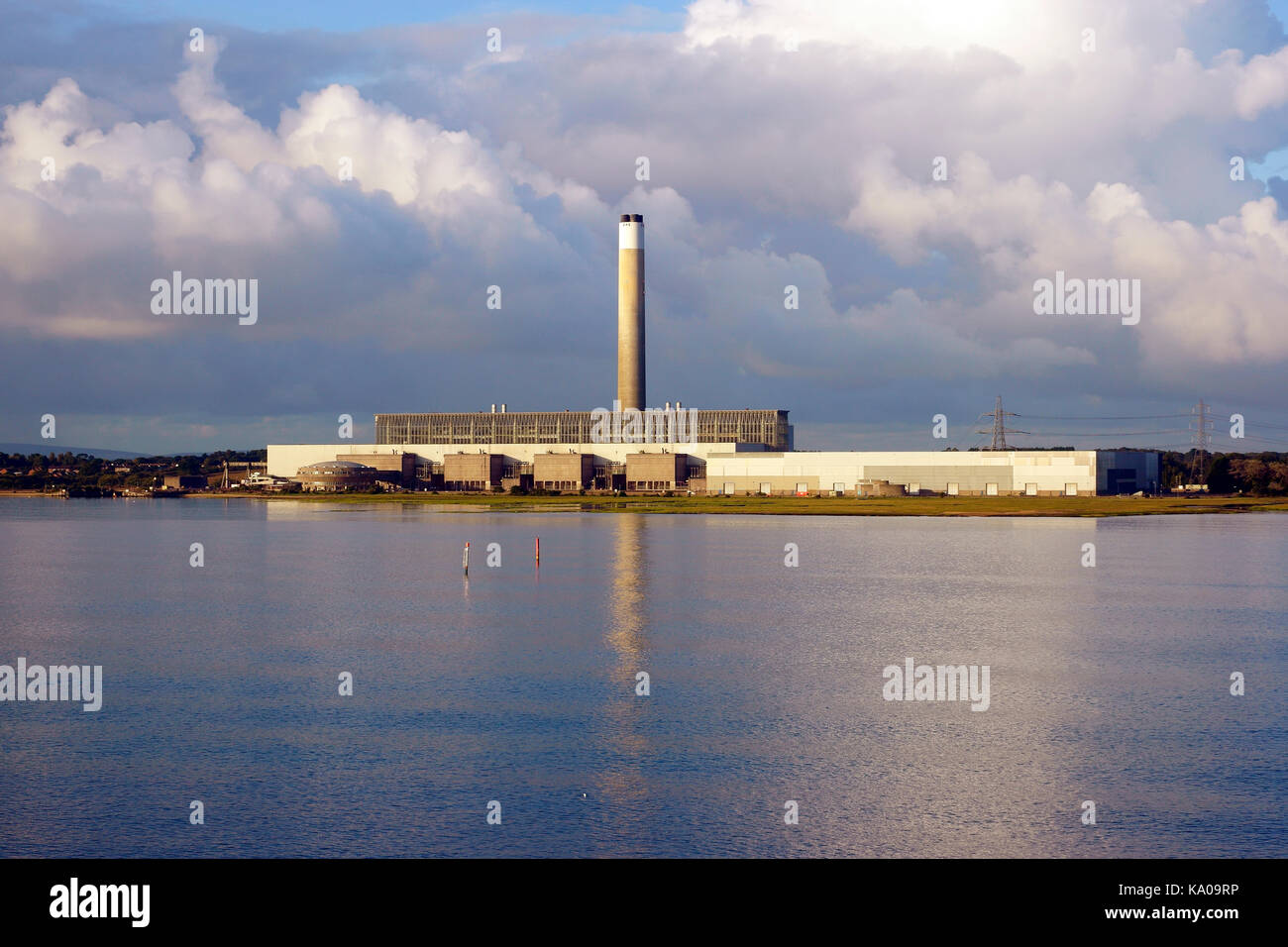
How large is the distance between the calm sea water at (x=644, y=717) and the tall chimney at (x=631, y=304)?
428ft

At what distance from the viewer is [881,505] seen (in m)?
152

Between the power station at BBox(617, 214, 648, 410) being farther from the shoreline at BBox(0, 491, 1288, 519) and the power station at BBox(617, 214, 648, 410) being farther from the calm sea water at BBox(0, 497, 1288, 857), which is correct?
the calm sea water at BBox(0, 497, 1288, 857)

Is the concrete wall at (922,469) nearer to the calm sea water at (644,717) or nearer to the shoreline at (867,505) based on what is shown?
the shoreline at (867,505)

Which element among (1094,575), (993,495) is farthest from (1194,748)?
(993,495)

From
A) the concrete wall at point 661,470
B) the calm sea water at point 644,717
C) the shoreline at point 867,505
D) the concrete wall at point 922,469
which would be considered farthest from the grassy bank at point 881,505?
the calm sea water at point 644,717

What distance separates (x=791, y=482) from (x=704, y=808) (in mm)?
166675

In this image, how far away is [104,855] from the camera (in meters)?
18.6

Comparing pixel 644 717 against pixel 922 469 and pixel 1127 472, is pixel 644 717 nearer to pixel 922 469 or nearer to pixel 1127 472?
pixel 922 469


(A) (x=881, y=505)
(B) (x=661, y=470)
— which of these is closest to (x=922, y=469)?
(A) (x=881, y=505)

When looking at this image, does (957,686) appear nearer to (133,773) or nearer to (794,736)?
(794,736)

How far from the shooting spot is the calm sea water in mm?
19938

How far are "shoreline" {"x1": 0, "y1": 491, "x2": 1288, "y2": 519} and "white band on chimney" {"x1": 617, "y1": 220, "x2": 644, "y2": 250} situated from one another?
39324 millimetres
